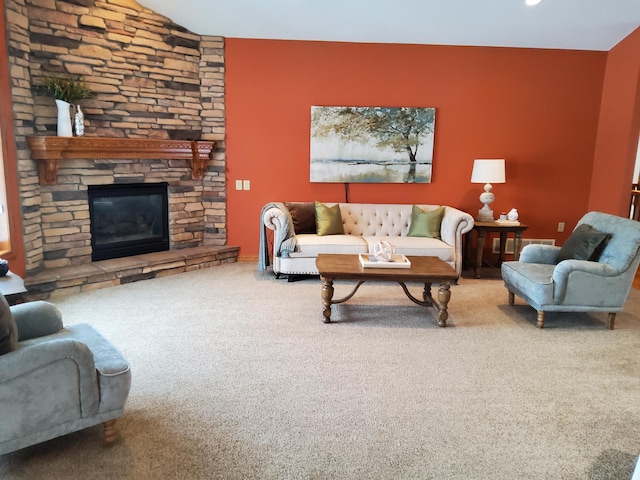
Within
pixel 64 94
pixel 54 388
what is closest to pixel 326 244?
pixel 64 94

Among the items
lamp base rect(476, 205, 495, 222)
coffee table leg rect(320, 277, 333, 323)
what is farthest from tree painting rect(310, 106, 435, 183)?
coffee table leg rect(320, 277, 333, 323)

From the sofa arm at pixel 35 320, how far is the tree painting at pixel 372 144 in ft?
12.7

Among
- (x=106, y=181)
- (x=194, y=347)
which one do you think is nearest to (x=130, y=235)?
(x=106, y=181)

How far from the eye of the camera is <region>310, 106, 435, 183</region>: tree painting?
19.3 feet

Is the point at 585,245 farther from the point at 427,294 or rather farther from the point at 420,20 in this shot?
the point at 420,20

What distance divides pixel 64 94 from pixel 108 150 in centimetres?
66

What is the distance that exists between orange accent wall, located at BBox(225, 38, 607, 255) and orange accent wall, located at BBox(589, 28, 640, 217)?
0.43ft

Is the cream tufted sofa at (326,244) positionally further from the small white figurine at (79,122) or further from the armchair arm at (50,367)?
the armchair arm at (50,367)

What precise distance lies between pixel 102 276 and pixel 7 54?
216cm

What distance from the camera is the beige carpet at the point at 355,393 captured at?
7.30ft

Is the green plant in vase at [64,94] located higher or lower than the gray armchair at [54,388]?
higher

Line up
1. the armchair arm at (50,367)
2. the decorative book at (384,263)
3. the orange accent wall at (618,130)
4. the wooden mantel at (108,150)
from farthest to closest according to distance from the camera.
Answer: the orange accent wall at (618,130)
the wooden mantel at (108,150)
the decorative book at (384,263)
the armchair arm at (50,367)

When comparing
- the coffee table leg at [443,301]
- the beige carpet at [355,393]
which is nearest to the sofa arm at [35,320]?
the beige carpet at [355,393]

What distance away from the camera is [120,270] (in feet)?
16.4
